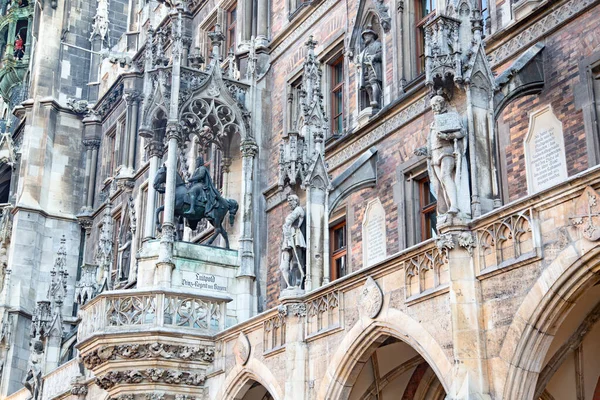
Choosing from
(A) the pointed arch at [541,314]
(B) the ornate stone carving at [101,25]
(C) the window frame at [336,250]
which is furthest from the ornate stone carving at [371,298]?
(B) the ornate stone carving at [101,25]

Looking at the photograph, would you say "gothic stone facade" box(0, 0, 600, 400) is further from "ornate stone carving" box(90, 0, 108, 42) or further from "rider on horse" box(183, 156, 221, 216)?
"ornate stone carving" box(90, 0, 108, 42)

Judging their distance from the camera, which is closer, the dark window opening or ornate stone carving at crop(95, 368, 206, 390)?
ornate stone carving at crop(95, 368, 206, 390)

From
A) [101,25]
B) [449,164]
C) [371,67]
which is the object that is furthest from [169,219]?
[101,25]

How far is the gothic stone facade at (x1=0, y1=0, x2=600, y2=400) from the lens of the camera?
11.9 meters

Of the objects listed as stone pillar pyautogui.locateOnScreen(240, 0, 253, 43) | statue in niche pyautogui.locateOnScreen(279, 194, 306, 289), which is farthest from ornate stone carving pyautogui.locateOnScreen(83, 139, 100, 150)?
statue in niche pyautogui.locateOnScreen(279, 194, 306, 289)

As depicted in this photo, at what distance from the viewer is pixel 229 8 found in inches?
1040

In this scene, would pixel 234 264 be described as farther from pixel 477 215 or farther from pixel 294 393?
pixel 477 215

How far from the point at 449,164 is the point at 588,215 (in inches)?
102

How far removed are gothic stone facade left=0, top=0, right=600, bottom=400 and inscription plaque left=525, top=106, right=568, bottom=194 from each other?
0.03m

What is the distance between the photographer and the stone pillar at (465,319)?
1166 centimetres

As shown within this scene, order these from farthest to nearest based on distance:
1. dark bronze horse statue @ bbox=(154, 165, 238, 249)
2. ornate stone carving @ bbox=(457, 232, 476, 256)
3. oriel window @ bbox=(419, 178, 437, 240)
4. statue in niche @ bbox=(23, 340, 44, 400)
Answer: statue in niche @ bbox=(23, 340, 44, 400)
dark bronze horse statue @ bbox=(154, 165, 238, 249)
oriel window @ bbox=(419, 178, 437, 240)
ornate stone carving @ bbox=(457, 232, 476, 256)

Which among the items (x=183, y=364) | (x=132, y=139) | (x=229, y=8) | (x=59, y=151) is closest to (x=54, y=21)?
(x=59, y=151)

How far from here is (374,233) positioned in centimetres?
1852

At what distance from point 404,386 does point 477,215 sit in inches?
199
